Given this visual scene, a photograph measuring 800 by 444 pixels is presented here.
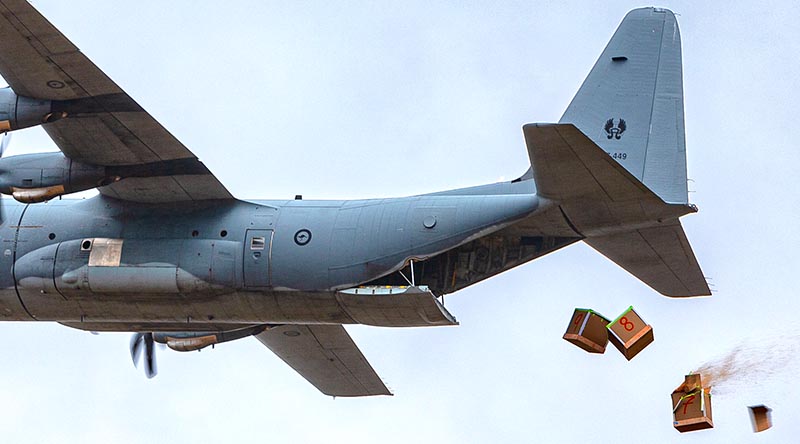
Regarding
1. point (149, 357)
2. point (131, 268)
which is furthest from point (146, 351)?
point (131, 268)

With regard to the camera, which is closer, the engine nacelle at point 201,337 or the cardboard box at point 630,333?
the cardboard box at point 630,333

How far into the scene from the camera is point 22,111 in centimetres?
2236

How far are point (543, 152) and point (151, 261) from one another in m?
6.58

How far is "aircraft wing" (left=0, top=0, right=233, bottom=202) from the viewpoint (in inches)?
843

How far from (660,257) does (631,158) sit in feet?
5.40

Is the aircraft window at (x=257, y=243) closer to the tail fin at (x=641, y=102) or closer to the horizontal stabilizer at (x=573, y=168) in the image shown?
the horizontal stabilizer at (x=573, y=168)

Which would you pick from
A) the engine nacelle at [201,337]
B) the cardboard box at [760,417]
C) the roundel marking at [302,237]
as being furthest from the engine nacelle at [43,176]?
the cardboard box at [760,417]

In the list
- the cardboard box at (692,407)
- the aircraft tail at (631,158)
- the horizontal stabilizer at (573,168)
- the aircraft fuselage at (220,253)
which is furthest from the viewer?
the aircraft fuselage at (220,253)

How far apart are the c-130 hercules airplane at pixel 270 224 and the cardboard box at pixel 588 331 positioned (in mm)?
1359

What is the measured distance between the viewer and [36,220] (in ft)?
80.0

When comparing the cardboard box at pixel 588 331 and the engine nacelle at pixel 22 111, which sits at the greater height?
the engine nacelle at pixel 22 111

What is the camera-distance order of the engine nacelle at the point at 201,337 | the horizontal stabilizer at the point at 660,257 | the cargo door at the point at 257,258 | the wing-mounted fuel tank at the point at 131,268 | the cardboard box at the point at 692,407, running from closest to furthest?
the cardboard box at the point at 692,407 → the horizontal stabilizer at the point at 660,257 → the cargo door at the point at 257,258 → the wing-mounted fuel tank at the point at 131,268 → the engine nacelle at the point at 201,337

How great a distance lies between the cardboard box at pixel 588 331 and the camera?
21.7 meters

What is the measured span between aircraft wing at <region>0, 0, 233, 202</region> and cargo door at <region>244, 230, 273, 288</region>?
103cm
